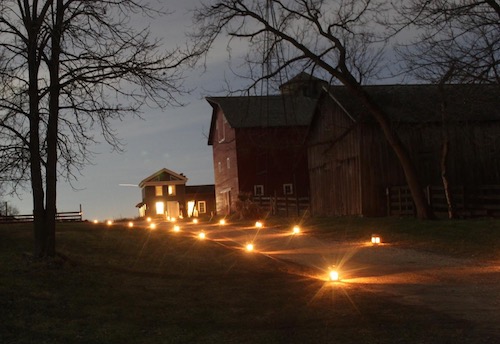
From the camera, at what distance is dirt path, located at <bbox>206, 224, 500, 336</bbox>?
8297mm

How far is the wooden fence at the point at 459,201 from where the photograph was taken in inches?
965

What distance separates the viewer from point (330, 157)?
112ft

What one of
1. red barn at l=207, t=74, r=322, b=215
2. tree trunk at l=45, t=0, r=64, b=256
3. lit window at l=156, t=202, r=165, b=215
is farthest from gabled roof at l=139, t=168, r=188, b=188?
tree trunk at l=45, t=0, r=64, b=256

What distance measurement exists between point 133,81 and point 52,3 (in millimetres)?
2444

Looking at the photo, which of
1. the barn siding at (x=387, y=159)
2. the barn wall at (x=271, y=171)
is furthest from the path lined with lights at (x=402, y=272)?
the barn wall at (x=271, y=171)

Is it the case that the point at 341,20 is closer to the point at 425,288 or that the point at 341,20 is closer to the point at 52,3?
the point at 52,3

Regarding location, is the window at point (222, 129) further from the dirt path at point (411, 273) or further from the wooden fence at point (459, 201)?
the dirt path at point (411, 273)

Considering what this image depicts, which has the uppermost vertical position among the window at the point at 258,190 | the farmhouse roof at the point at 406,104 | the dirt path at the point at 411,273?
the farmhouse roof at the point at 406,104

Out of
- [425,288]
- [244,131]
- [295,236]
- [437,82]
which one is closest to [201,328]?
[425,288]

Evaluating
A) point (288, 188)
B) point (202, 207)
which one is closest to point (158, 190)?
point (202, 207)

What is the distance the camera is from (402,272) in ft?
39.9

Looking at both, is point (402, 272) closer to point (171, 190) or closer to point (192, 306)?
point (192, 306)

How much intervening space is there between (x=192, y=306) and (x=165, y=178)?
59422 millimetres

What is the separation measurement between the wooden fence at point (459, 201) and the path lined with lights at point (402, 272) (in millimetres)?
6861
